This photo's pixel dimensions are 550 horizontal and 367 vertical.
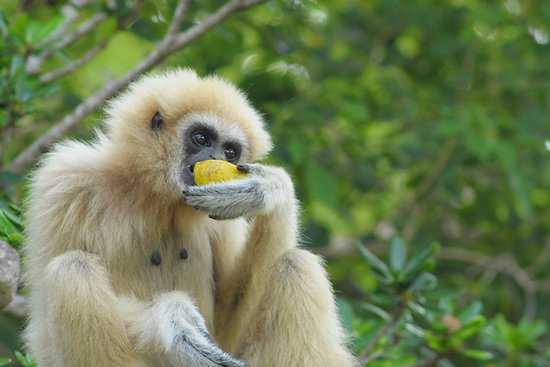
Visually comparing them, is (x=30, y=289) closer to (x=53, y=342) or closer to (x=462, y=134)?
(x=53, y=342)

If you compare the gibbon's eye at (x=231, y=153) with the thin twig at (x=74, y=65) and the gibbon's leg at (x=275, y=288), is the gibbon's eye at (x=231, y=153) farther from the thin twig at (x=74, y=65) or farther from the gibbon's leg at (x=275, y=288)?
the thin twig at (x=74, y=65)

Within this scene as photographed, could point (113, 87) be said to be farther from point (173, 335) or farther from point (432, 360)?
point (432, 360)

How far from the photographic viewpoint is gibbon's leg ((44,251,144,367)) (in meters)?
4.79

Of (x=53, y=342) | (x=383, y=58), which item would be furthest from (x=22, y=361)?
(x=383, y=58)

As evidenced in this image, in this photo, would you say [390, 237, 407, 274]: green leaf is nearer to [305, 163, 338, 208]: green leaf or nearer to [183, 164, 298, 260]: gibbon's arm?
[183, 164, 298, 260]: gibbon's arm

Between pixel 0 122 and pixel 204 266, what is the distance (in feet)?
5.69

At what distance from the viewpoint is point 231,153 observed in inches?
229

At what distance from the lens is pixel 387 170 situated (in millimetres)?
9062

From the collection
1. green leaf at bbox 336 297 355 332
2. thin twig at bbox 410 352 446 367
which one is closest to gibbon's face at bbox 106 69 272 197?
green leaf at bbox 336 297 355 332

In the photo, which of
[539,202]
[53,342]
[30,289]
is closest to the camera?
[53,342]

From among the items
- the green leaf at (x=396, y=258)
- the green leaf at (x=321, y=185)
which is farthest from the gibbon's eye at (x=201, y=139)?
the green leaf at (x=321, y=185)

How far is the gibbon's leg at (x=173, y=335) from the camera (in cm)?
483

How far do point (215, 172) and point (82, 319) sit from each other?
121 cm

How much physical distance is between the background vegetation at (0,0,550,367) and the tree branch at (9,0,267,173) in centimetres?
69
